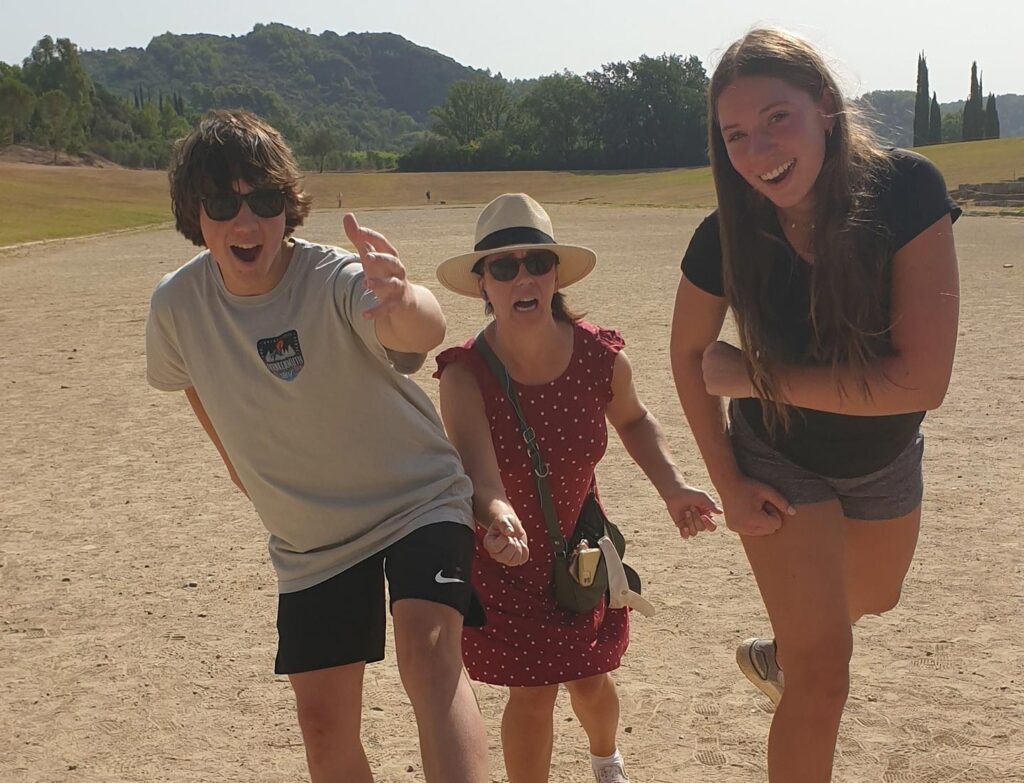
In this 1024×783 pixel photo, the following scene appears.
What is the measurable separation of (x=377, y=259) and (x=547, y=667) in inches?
53.9

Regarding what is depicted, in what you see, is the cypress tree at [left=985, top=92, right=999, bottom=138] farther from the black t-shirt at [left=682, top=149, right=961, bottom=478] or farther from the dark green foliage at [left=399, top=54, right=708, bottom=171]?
the black t-shirt at [left=682, top=149, right=961, bottom=478]

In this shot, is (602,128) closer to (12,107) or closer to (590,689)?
(12,107)

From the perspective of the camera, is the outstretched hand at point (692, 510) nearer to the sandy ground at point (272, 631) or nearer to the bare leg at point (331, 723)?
the sandy ground at point (272, 631)

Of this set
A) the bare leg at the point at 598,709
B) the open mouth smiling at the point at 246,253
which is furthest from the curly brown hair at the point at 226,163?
the bare leg at the point at 598,709

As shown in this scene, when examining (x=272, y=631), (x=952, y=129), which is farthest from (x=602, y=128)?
(x=272, y=631)

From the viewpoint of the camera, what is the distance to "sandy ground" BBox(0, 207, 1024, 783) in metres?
3.98

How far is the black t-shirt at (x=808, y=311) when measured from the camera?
113 inches

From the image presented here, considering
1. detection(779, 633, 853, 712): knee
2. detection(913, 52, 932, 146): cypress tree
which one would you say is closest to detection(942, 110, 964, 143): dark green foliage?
detection(913, 52, 932, 146): cypress tree

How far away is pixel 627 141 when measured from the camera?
352 ft

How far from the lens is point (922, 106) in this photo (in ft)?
324

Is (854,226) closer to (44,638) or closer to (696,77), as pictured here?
(44,638)

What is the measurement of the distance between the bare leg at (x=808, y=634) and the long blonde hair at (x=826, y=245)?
340 mm

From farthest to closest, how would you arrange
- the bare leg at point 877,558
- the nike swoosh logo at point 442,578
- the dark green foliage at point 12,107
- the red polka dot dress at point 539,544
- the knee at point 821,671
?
the dark green foliage at point 12,107 < the red polka dot dress at point 539,544 < the bare leg at point 877,558 < the knee at point 821,671 < the nike swoosh logo at point 442,578

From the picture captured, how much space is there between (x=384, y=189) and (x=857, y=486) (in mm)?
85005
